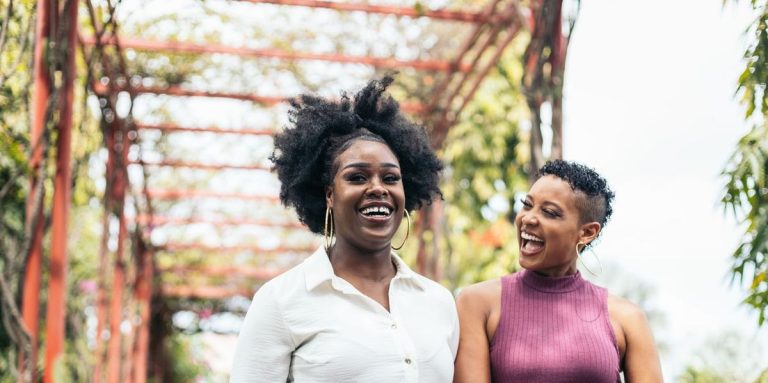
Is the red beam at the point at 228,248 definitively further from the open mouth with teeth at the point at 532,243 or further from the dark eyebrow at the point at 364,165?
the dark eyebrow at the point at 364,165

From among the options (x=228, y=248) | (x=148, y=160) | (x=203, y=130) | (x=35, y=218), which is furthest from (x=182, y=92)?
(x=228, y=248)

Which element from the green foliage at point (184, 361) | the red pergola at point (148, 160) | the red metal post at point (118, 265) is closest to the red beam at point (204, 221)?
the red pergola at point (148, 160)

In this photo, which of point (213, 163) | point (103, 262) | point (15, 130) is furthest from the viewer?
point (213, 163)

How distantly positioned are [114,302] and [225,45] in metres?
3.88

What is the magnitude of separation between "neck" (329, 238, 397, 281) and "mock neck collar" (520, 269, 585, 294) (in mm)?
529

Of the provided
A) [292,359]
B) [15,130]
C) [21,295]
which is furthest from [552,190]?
[15,130]

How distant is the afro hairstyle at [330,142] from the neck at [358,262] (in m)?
0.22

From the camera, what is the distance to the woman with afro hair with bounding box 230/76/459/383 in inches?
119

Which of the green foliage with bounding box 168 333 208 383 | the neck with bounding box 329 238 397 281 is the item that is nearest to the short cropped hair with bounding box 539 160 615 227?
the neck with bounding box 329 238 397 281

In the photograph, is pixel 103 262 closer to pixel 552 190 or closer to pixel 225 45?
pixel 225 45

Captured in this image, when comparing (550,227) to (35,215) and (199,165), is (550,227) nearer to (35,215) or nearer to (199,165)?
(35,215)

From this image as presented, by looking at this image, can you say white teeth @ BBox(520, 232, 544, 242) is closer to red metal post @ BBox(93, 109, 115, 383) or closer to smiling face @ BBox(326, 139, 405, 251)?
smiling face @ BBox(326, 139, 405, 251)

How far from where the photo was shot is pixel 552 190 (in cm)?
340

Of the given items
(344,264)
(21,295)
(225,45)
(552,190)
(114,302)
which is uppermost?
(225,45)
